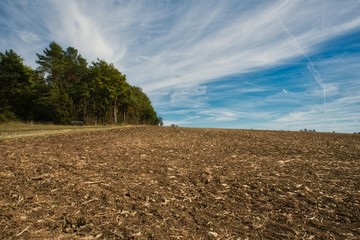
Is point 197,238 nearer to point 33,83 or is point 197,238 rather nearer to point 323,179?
point 323,179

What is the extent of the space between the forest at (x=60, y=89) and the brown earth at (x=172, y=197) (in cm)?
3106

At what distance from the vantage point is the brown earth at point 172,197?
394 cm

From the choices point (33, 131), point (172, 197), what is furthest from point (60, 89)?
point (172, 197)

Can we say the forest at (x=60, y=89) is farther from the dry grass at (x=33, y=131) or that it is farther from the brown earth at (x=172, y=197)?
the brown earth at (x=172, y=197)

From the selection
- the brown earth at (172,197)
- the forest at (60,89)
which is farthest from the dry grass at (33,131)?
the forest at (60,89)

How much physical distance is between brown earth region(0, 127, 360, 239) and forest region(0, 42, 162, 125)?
3106 cm

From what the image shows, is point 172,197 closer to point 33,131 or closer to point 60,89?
point 33,131

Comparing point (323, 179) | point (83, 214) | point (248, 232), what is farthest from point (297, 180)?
point (83, 214)

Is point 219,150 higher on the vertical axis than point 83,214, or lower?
higher

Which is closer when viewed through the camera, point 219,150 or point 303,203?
point 303,203

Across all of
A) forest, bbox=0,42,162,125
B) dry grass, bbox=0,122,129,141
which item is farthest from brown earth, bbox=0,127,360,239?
forest, bbox=0,42,162,125

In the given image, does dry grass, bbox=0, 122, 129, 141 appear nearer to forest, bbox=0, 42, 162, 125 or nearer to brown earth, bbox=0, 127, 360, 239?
brown earth, bbox=0, 127, 360, 239

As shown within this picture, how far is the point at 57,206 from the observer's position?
451 cm

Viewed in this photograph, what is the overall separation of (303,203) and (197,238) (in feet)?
8.47
